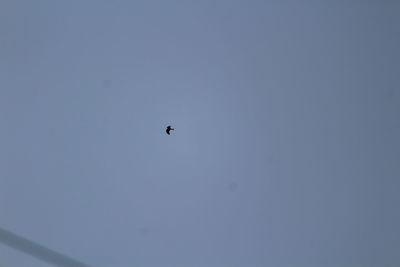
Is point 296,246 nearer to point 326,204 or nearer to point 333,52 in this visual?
point 326,204

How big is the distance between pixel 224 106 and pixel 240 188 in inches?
16.6

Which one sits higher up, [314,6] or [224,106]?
[314,6]

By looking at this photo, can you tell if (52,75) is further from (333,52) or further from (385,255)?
(385,255)

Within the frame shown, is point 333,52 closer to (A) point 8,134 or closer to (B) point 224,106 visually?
(B) point 224,106

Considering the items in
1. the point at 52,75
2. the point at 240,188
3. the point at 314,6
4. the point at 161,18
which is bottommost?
the point at 240,188

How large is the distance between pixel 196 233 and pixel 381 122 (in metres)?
1.10

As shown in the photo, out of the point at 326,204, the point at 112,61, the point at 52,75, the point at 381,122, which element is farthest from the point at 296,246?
the point at 52,75

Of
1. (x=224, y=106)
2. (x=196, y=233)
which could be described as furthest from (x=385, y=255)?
(x=224, y=106)

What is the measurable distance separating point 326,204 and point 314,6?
100 centimetres

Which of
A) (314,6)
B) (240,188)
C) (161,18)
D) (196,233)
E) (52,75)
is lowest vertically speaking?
(196,233)

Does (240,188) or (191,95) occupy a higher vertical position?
(191,95)

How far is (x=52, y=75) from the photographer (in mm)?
1668

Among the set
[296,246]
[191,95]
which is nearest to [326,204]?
[296,246]

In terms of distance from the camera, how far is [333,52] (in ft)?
5.50
